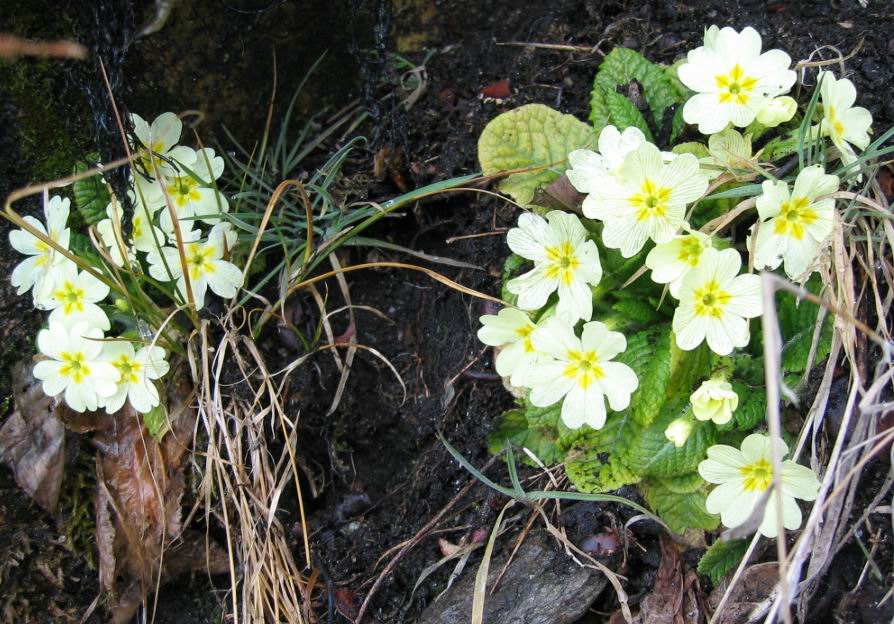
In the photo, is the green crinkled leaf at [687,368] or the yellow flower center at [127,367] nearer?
the green crinkled leaf at [687,368]

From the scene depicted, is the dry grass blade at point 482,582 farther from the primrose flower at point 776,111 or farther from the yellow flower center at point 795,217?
the primrose flower at point 776,111

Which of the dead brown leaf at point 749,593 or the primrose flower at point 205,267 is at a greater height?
the primrose flower at point 205,267

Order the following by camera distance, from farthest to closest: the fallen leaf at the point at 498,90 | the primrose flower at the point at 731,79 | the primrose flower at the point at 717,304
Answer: the fallen leaf at the point at 498,90 → the primrose flower at the point at 731,79 → the primrose flower at the point at 717,304

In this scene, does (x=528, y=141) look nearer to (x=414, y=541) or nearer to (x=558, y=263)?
(x=558, y=263)

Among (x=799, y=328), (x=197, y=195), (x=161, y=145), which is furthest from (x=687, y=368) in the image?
(x=161, y=145)

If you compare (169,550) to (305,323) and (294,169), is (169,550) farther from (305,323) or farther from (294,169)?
(294,169)

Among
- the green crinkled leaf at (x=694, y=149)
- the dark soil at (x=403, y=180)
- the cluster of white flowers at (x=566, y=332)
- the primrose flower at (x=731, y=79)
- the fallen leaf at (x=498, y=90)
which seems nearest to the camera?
the cluster of white flowers at (x=566, y=332)

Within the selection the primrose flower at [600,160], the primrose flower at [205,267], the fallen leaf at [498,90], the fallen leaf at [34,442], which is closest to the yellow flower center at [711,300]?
the primrose flower at [600,160]
